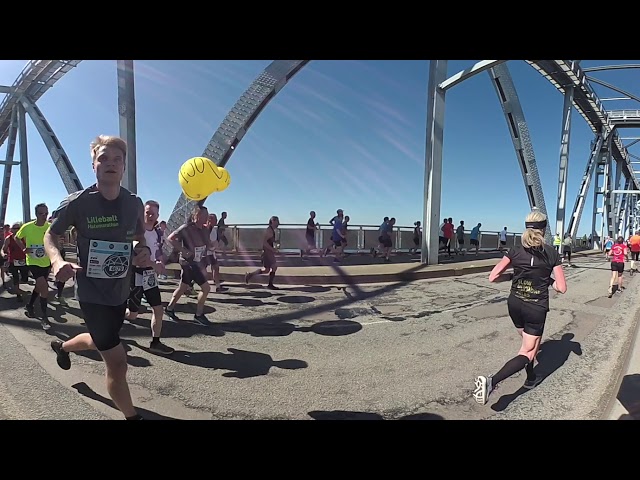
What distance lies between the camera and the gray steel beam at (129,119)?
7.75ft

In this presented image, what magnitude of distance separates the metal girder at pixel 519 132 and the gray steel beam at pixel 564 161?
0.95 m

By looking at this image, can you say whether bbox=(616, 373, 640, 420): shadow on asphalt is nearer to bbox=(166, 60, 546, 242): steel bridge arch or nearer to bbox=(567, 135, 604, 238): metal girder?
bbox=(166, 60, 546, 242): steel bridge arch

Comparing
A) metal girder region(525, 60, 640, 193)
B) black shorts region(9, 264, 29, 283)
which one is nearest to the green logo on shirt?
black shorts region(9, 264, 29, 283)

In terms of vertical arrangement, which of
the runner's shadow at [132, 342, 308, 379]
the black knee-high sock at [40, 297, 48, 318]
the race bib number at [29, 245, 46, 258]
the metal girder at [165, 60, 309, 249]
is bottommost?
the runner's shadow at [132, 342, 308, 379]

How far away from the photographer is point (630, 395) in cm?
181

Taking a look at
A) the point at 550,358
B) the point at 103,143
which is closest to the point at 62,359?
the point at 103,143

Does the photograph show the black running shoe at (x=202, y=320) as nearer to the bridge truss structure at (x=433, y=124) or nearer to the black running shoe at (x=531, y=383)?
the bridge truss structure at (x=433, y=124)

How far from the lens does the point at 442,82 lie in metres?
6.68

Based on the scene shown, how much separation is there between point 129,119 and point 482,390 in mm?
4147

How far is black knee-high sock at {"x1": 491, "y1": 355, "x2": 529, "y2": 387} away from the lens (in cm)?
180

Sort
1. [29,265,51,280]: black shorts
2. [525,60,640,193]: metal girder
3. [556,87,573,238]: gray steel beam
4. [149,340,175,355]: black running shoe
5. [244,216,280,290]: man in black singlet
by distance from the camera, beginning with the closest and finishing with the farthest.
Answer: [149,340,175,355]: black running shoe
[29,265,51,280]: black shorts
[244,216,280,290]: man in black singlet
[525,60,640,193]: metal girder
[556,87,573,238]: gray steel beam

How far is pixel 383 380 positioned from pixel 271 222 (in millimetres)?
2997
